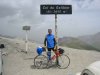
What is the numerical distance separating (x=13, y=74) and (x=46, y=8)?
382 centimetres

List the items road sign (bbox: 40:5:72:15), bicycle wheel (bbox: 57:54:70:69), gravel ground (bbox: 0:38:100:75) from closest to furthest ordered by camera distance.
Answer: gravel ground (bbox: 0:38:100:75)
road sign (bbox: 40:5:72:15)
bicycle wheel (bbox: 57:54:70:69)

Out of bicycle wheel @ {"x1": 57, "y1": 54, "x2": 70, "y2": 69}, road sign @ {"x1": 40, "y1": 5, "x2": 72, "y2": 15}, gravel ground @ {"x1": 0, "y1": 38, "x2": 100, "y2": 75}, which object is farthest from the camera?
bicycle wheel @ {"x1": 57, "y1": 54, "x2": 70, "y2": 69}

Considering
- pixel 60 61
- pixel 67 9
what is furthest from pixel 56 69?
pixel 67 9

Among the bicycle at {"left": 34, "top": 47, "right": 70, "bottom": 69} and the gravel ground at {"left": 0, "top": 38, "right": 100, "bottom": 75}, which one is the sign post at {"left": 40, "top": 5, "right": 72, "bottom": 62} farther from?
the gravel ground at {"left": 0, "top": 38, "right": 100, "bottom": 75}

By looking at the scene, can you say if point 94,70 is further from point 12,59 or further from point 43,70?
point 12,59

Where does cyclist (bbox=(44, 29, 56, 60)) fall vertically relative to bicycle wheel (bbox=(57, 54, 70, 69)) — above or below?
above

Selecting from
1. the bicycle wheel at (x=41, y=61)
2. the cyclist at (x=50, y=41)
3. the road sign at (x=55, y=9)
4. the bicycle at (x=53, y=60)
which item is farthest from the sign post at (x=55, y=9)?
the bicycle wheel at (x=41, y=61)

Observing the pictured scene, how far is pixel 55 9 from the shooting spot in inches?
604

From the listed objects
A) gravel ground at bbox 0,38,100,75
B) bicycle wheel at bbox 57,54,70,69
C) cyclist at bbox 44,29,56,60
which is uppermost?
cyclist at bbox 44,29,56,60

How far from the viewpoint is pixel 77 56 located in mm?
20000

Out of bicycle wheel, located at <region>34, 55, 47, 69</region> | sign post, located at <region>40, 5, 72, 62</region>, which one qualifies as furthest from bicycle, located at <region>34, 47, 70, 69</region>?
sign post, located at <region>40, 5, 72, 62</region>

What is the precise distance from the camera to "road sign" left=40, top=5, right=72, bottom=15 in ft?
49.7

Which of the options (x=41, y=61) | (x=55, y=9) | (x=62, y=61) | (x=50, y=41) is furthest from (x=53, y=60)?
(x=55, y=9)

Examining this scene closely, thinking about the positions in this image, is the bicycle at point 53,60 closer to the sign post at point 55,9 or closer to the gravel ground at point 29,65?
the gravel ground at point 29,65
